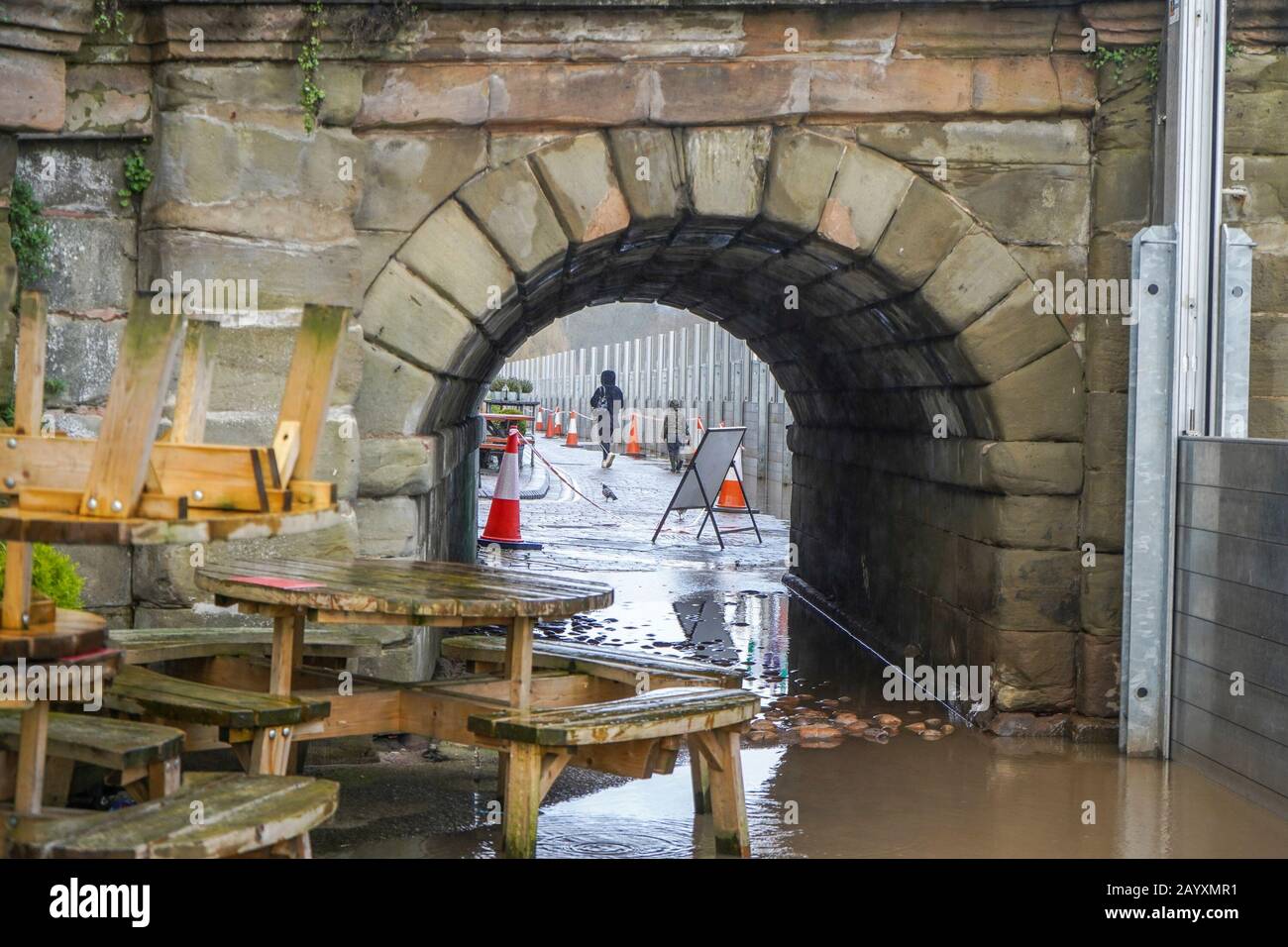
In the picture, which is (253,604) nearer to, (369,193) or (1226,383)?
(369,193)

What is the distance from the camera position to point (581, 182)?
6.18m

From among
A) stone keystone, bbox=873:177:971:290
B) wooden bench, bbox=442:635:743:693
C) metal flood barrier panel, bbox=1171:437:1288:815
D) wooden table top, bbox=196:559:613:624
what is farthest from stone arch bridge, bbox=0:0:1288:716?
wooden table top, bbox=196:559:613:624

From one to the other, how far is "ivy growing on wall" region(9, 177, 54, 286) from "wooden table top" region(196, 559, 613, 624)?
169 centimetres

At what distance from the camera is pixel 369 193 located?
612cm

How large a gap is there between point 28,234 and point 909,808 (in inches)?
159

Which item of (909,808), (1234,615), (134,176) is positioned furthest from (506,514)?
(1234,615)

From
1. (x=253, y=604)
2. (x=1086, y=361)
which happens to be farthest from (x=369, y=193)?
(x=1086, y=361)

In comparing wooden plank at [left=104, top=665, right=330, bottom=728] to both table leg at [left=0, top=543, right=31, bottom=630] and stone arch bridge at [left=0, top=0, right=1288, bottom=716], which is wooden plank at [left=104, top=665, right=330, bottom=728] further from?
stone arch bridge at [left=0, top=0, right=1288, bottom=716]

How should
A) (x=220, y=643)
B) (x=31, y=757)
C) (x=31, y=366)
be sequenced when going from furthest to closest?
1. (x=220, y=643)
2. (x=31, y=757)
3. (x=31, y=366)

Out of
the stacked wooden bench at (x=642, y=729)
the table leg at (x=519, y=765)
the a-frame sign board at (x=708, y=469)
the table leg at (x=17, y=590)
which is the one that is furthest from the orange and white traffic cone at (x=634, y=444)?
the table leg at (x=17, y=590)

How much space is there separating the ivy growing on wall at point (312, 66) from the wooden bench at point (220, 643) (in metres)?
2.07

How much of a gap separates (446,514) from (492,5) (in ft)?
10.5

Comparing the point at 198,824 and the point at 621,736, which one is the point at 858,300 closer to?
the point at 621,736

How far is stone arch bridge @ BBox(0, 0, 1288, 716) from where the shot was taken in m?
5.94
